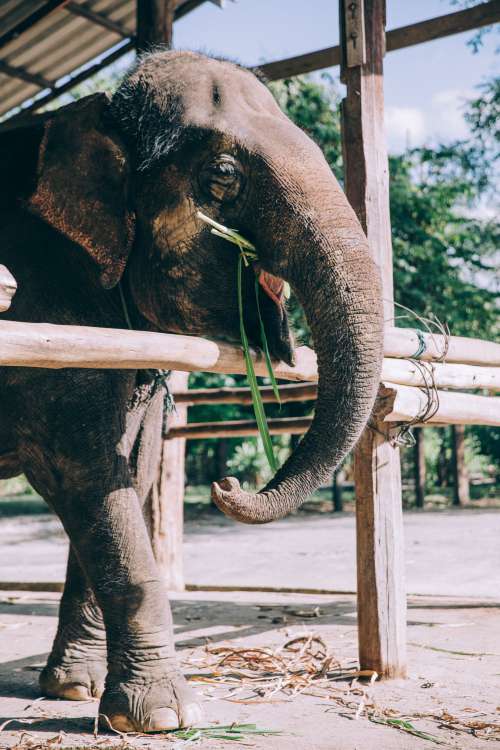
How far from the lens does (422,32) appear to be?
16.8 feet

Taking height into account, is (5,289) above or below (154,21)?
below

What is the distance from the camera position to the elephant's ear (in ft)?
10.6

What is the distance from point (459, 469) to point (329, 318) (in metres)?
11.4

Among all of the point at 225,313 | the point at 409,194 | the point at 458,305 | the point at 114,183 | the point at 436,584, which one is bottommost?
the point at 436,584

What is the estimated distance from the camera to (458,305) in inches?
512

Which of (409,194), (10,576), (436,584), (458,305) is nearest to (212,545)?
(10,576)

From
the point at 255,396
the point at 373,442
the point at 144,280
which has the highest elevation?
the point at 144,280

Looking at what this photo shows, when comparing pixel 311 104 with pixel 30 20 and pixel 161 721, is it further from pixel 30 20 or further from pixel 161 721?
pixel 161 721

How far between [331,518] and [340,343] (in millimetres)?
10549

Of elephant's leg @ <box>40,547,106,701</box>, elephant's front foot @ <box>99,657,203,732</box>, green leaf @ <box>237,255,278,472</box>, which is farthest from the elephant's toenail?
green leaf @ <box>237,255,278,472</box>

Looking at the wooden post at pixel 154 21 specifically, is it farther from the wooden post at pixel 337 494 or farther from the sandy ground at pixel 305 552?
the wooden post at pixel 337 494

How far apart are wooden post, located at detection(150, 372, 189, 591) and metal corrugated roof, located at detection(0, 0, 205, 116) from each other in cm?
300

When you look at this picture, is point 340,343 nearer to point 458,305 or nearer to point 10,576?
point 10,576

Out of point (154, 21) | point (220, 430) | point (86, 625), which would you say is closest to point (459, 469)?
point (220, 430)
